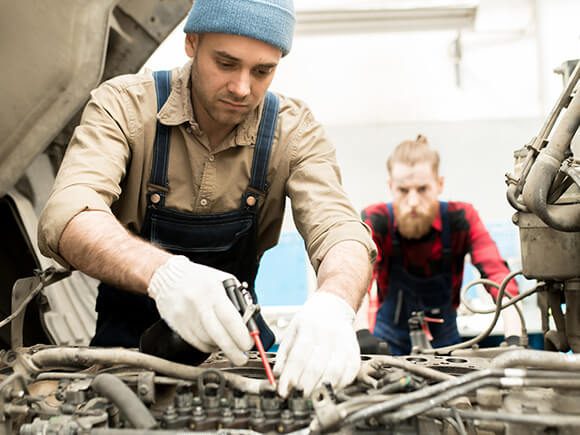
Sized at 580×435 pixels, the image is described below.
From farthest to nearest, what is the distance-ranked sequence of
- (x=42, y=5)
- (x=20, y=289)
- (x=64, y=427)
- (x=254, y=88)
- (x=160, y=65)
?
(x=160, y=65) → (x=42, y=5) → (x=254, y=88) → (x=20, y=289) → (x=64, y=427)

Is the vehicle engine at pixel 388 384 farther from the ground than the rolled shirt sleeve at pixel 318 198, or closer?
closer

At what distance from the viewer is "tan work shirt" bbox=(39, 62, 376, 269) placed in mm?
1451

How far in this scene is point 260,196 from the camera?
5.26 ft

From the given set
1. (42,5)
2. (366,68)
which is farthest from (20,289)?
(366,68)

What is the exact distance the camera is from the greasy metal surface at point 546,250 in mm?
1117

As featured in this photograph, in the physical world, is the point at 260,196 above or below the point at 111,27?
below

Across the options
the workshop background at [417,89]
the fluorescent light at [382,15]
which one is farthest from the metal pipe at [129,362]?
the fluorescent light at [382,15]

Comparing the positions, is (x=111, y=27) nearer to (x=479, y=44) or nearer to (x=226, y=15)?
(x=226, y=15)

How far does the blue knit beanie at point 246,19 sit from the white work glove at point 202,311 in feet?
1.89

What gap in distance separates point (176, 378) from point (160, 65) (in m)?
3.33

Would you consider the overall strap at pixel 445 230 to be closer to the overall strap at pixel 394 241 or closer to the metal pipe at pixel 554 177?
the overall strap at pixel 394 241

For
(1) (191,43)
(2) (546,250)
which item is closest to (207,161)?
(1) (191,43)

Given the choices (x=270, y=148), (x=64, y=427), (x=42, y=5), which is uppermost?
(x=42, y=5)

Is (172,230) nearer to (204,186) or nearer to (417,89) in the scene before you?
(204,186)
